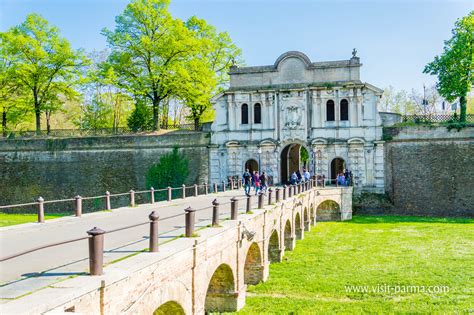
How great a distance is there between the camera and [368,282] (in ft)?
54.9

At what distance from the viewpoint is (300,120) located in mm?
35281

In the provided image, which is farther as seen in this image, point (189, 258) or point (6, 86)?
point (6, 86)

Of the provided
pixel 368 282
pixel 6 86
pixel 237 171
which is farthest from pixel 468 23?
pixel 6 86

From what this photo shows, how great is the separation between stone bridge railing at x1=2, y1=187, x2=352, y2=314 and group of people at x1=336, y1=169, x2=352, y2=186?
14090mm

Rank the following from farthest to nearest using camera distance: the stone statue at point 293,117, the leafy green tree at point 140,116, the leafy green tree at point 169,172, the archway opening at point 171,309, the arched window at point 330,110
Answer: the leafy green tree at point 140,116 < the leafy green tree at point 169,172 < the stone statue at point 293,117 < the arched window at point 330,110 < the archway opening at point 171,309

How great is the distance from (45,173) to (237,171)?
1522cm

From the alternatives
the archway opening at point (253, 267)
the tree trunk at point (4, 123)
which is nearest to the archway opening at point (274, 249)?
the archway opening at point (253, 267)

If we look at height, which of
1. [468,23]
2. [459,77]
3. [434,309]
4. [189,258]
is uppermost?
[468,23]

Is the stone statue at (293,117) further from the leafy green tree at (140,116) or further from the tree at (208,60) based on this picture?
the leafy green tree at (140,116)

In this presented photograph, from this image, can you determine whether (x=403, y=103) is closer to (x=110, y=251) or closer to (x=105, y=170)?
(x=105, y=170)

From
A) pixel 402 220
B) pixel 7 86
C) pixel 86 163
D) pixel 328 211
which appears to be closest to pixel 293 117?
pixel 328 211

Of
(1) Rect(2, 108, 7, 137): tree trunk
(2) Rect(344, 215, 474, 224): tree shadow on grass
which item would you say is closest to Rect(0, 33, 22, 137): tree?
(1) Rect(2, 108, 7, 137): tree trunk

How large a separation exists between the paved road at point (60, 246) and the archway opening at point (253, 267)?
1.69 m

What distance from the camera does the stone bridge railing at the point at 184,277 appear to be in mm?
6285
